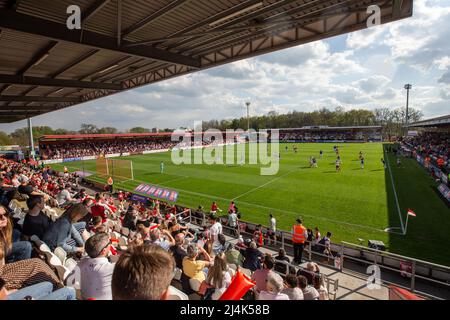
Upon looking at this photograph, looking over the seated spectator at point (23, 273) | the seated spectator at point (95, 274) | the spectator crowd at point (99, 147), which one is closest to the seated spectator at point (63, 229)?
the seated spectator at point (23, 273)

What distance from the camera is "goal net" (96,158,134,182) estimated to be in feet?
82.4

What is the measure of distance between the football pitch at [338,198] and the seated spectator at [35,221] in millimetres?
10376

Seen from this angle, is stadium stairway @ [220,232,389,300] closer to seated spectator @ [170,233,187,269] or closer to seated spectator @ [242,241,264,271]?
seated spectator @ [242,241,264,271]

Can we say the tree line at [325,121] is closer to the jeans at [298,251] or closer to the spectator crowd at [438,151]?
the spectator crowd at [438,151]

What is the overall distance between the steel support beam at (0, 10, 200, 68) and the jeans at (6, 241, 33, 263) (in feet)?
16.2

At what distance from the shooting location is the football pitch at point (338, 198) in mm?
11414

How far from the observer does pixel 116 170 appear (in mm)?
26766

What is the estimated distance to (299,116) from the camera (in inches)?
4454

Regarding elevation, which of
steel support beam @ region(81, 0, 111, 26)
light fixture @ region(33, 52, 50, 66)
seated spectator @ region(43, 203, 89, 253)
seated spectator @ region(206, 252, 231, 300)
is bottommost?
seated spectator @ region(206, 252, 231, 300)

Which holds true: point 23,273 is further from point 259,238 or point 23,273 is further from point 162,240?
point 259,238

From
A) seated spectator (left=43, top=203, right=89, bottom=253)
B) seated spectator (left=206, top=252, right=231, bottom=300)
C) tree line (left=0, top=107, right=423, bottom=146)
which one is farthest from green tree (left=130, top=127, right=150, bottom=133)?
seated spectator (left=206, top=252, right=231, bottom=300)

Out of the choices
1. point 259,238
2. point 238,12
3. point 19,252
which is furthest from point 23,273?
point 259,238

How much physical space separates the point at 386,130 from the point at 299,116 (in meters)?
35.2
